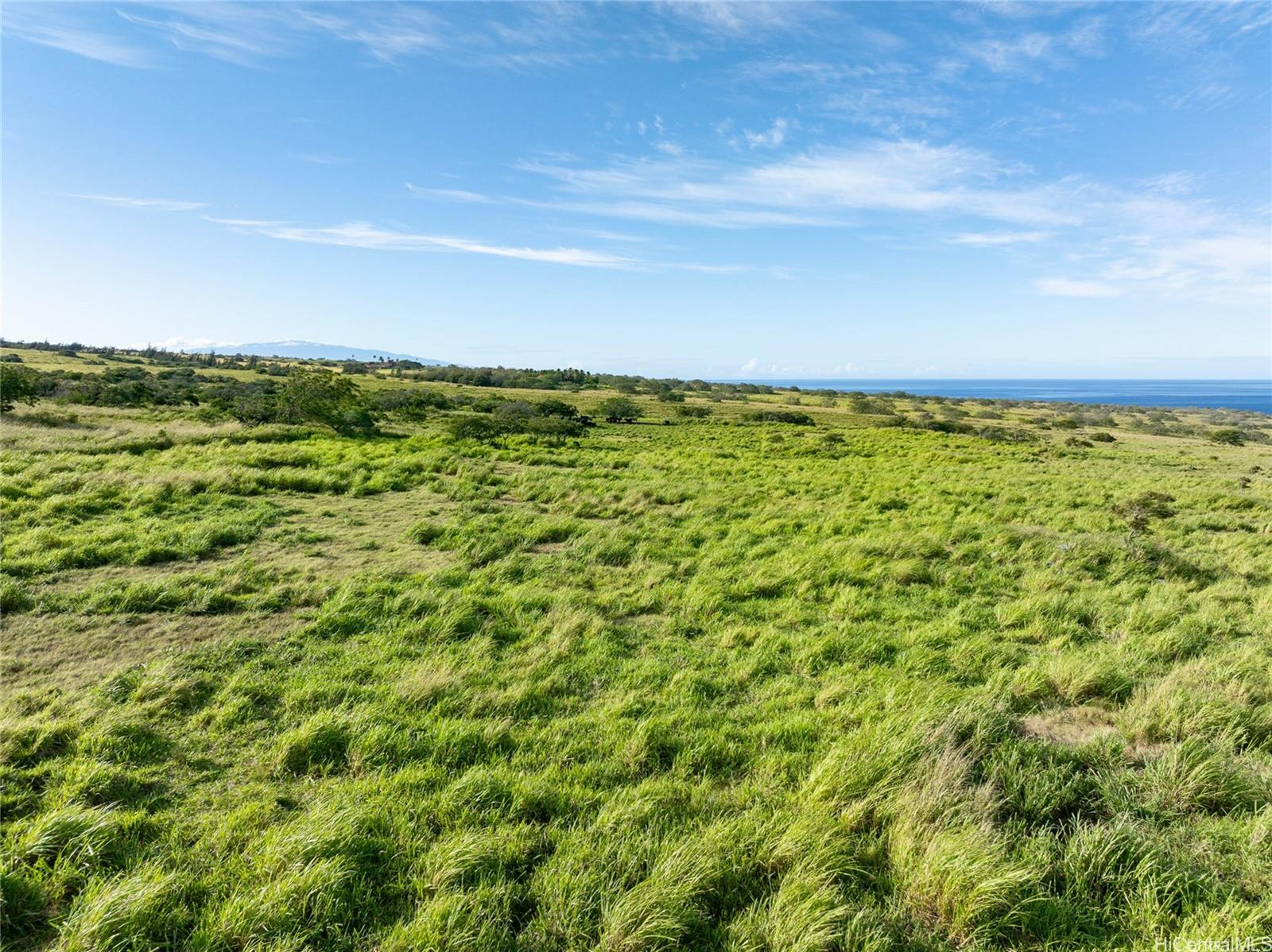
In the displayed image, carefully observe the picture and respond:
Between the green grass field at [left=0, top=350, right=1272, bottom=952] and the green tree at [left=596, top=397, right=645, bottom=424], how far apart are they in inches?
1776

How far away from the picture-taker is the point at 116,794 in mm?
3861

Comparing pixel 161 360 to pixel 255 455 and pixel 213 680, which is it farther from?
pixel 213 680

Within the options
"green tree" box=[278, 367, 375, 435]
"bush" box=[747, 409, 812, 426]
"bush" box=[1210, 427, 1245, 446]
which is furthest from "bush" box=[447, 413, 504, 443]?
"bush" box=[1210, 427, 1245, 446]

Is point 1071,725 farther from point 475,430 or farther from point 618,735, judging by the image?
point 475,430

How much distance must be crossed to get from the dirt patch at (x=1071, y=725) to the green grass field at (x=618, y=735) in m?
0.04

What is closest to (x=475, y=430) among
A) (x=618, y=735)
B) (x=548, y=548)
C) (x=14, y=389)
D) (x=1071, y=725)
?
(x=548, y=548)

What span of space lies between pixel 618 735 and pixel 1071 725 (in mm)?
4344

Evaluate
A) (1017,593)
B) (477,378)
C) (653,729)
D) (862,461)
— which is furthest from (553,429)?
(477,378)

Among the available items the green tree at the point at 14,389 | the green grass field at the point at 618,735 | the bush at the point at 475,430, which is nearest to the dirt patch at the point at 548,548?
the green grass field at the point at 618,735

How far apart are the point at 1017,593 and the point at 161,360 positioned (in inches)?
5567

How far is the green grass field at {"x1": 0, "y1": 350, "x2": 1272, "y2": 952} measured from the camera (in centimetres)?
311

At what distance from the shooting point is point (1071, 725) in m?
5.29

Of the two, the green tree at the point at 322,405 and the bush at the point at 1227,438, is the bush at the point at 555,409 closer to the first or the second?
the green tree at the point at 322,405

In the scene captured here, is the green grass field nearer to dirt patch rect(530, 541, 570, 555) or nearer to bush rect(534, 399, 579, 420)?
dirt patch rect(530, 541, 570, 555)
